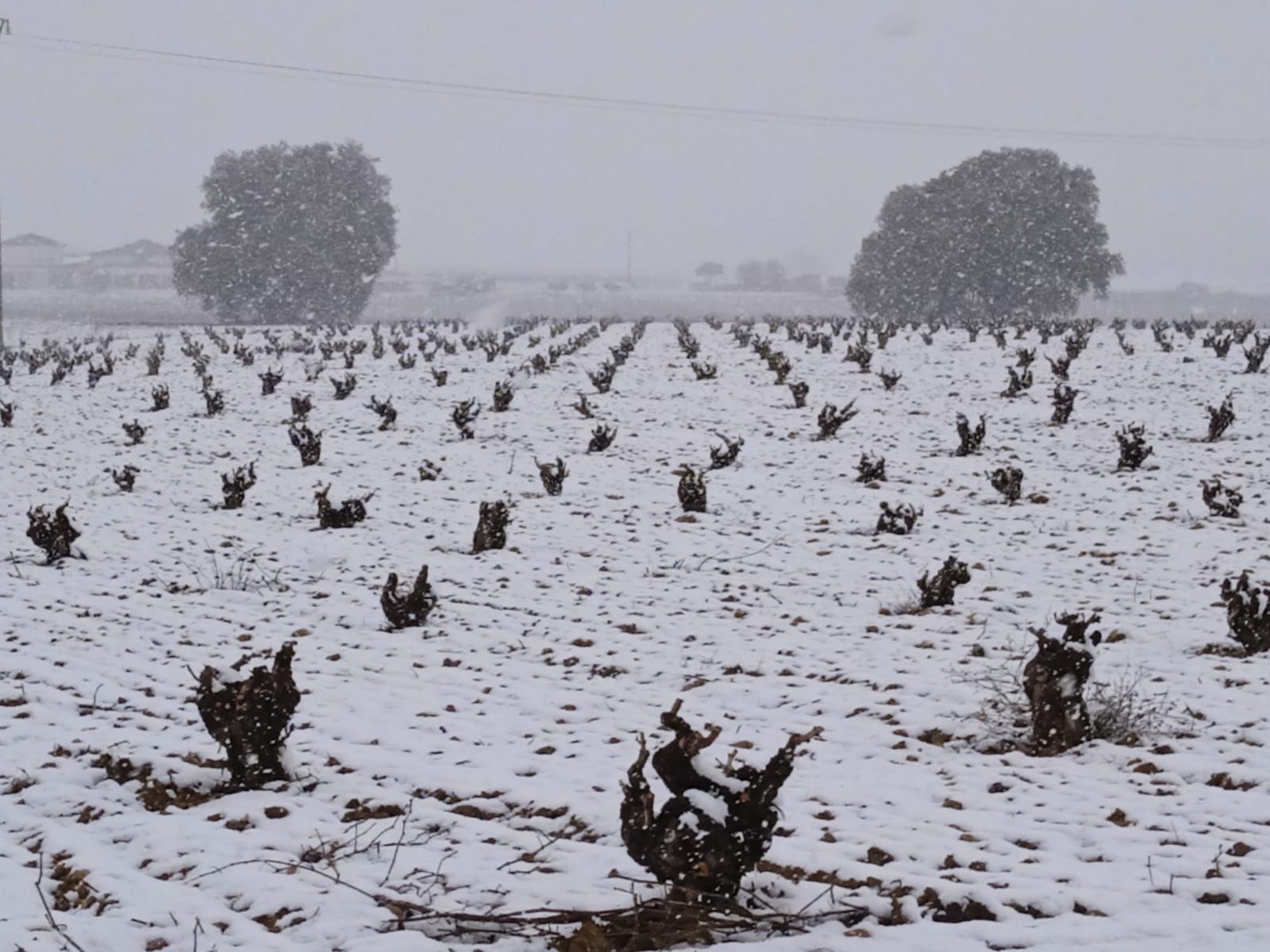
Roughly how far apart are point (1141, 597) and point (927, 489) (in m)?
3.80

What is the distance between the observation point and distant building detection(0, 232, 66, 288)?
81.8 m

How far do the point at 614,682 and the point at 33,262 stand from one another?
324ft

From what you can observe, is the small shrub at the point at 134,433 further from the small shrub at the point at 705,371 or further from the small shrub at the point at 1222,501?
the small shrub at the point at 1222,501

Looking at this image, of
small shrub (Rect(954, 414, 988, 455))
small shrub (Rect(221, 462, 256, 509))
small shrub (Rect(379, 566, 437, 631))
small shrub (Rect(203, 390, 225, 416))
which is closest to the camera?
small shrub (Rect(379, 566, 437, 631))

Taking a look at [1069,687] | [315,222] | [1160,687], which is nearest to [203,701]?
[1069,687]

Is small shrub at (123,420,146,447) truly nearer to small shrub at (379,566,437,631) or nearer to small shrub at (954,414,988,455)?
small shrub at (379,566,437,631)

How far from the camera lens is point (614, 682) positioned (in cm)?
556

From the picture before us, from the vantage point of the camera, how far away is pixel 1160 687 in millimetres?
4996

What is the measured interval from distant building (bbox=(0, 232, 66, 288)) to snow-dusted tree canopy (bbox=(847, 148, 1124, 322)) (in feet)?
256


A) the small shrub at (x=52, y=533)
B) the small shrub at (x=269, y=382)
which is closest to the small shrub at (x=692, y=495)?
the small shrub at (x=52, y=533)

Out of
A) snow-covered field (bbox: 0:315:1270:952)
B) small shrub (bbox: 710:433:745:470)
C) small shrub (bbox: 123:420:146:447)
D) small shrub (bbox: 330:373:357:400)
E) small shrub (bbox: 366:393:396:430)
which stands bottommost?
snow-covered field (bbox: 0:315:1270:952)

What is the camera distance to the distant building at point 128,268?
8088cm

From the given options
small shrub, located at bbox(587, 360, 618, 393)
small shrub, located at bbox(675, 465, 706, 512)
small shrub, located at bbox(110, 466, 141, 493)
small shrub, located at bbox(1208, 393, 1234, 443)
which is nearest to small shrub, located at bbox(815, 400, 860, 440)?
small shrub, located at bbox(675, 465, 706, 512)

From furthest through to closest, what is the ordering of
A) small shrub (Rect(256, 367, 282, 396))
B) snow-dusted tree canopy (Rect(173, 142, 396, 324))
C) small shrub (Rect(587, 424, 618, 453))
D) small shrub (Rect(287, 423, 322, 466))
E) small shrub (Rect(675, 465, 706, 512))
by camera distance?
snow-dusted tree canopy (Rect(173, 142, 396, 324)) → small shrub (Rect(256, 367, 282, 396)) → small shrub (Rect(587, 424, 618, 453)) → small shrub (Rect(287, 423, 322, 466)) → small shrub (Rect(675, 465, 706, 512))
